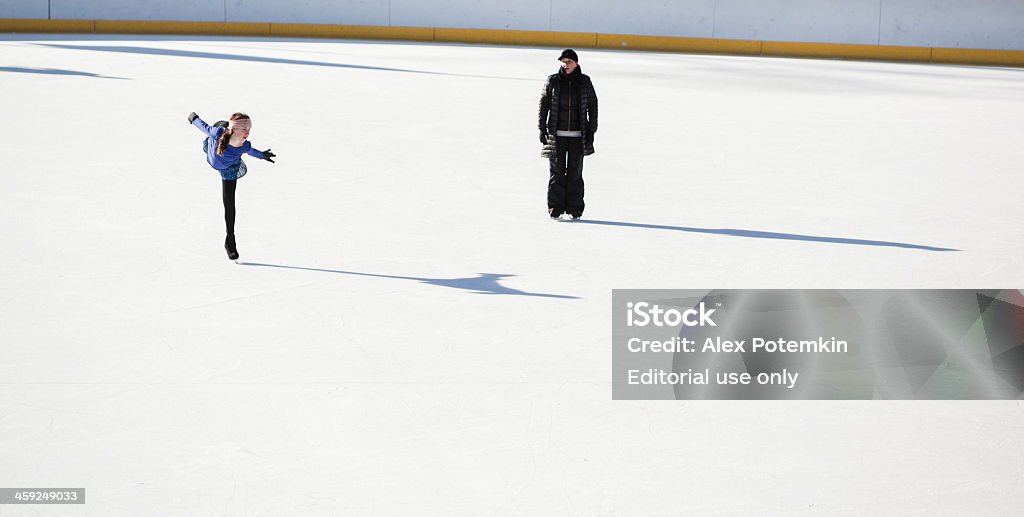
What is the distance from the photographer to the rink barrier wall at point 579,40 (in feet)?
108

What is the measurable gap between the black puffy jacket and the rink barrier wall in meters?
23.1

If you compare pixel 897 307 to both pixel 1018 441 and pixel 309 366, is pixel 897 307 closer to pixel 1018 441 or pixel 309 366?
pixel 1018 441

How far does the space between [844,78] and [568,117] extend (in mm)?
17317

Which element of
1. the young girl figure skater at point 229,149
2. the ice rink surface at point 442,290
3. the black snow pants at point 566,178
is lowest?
the ice rink surface at point 442,290

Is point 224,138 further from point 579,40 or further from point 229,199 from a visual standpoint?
point 579,40

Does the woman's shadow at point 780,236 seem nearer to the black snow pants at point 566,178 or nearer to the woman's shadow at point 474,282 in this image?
the black snow pants at point 566,178

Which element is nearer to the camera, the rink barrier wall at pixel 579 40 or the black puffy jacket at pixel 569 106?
the black puffy jacket at pixel 569 106

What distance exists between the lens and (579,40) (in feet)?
111

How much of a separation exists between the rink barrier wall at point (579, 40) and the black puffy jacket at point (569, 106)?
2313 cm

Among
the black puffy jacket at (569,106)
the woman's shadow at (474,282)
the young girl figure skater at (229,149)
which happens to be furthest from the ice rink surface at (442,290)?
the black puffy jacket at (569,106)

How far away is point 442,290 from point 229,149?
1.67m

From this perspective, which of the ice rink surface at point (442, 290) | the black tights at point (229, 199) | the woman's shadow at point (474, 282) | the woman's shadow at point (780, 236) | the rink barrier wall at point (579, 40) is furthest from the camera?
the rink barrier wall at point (579, 40)

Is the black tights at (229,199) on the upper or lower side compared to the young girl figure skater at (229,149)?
lower

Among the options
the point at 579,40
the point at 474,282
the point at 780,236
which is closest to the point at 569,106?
the point at 780,236
